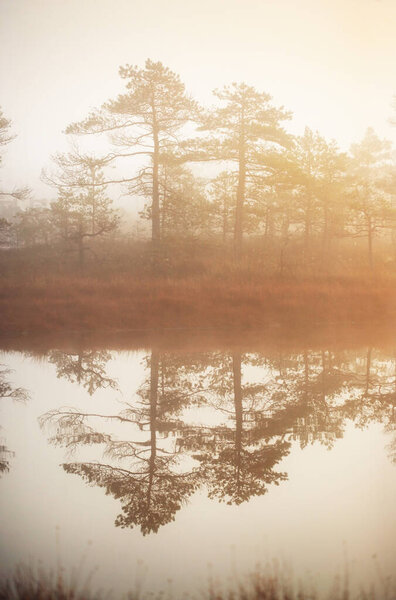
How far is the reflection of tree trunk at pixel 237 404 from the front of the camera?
6.97 m

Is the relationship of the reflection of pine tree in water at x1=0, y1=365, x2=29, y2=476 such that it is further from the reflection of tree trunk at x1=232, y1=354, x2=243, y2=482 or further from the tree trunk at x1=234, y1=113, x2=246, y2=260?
the tree trunk at x1=234, y1=113, x2=246, y2=260

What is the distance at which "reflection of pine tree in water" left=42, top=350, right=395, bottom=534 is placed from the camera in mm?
6059

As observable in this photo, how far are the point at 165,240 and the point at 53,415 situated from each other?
21882 millimetres

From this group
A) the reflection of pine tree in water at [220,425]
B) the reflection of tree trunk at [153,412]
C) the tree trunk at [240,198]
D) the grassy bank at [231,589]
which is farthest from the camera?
the tree trunk at [240,198]

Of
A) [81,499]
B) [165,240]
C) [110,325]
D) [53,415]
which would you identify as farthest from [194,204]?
[81,499]

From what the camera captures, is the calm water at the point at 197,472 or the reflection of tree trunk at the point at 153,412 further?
the reflection of tree trunk at the point at 153,412

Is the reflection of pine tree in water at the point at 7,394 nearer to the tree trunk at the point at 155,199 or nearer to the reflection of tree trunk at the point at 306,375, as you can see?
the reflection of tree trunk at the point at 306,375

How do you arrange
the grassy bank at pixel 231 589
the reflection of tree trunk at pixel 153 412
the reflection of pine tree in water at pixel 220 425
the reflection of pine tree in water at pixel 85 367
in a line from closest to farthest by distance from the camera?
the grassy bank at pixel 231 589 → the reflection of pine tree in water at pixel 220 425 → the reflection of tree trunk at pixel 153 412 → the reflection of pine tree in water at pixel 85 367

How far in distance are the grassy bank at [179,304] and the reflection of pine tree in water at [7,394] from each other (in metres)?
5.77

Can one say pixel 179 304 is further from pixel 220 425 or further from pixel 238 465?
pixel 238 465

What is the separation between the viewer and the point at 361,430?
780 centimetres

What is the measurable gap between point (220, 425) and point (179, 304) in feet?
36.5

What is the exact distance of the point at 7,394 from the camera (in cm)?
1000

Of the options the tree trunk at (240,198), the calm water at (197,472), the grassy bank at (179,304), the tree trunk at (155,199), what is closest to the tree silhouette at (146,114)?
the tree trunk at (155,199)
